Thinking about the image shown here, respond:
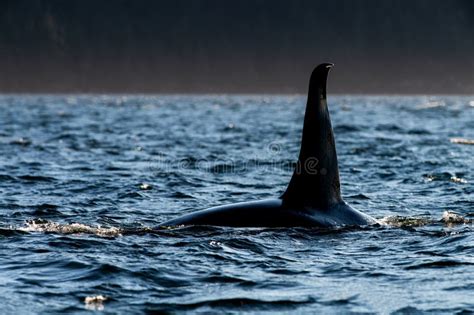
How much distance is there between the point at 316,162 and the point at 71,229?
3.80m

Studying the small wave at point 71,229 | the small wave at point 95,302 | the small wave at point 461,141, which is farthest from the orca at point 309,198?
the small wave at point 461,141

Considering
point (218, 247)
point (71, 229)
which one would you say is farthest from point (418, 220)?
point (71, 229)

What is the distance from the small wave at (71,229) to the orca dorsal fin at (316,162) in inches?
103

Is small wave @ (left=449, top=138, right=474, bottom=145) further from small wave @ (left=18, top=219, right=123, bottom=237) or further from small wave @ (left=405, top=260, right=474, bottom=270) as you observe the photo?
small wave @ (left=405, top=260, right=474, bottom=270)

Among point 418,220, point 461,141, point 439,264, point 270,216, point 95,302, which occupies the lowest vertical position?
point 95,302

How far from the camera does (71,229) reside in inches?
551

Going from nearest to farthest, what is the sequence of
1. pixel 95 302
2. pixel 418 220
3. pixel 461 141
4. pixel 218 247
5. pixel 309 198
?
1. pixel 95 302
2. pixel 218 247
3. pixel 309 198
4. pixel 418 220
5. pixel 461 141

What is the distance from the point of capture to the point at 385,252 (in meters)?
12.4

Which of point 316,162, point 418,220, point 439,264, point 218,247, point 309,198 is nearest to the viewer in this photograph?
point 439,264

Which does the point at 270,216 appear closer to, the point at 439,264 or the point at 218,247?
the point at 218,247

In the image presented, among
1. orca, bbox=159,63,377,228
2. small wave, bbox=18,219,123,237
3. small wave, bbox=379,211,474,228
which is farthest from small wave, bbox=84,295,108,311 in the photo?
small wave, bbox=379,211,474,228

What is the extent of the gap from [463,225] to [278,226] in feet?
11.2

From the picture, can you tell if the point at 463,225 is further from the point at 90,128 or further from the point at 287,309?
the point at 90,128

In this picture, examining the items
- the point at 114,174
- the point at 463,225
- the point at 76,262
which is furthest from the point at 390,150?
the point at 76,262
